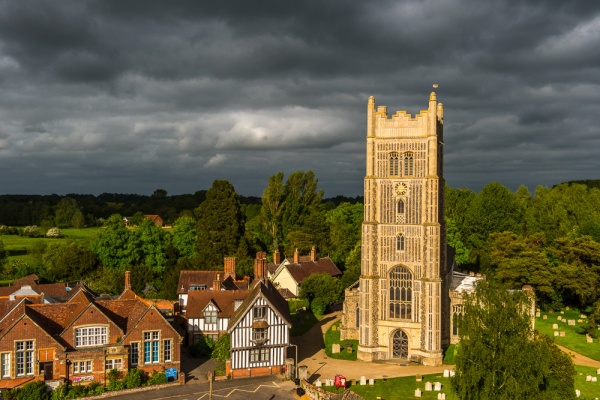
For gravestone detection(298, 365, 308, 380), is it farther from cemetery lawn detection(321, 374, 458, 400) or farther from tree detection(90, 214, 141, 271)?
tree detection(90, 214, 141, 271)

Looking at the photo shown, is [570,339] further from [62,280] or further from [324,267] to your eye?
[62,280]

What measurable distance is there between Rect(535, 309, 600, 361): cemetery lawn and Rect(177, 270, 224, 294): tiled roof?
99.7 ft

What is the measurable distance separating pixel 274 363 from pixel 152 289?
82.6 ft

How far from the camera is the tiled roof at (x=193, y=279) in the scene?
5203cm

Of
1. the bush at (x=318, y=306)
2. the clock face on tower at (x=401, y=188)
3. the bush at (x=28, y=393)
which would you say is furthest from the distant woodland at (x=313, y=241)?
the bush at (x=28, y=393)

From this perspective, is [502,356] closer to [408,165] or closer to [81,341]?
[408,165]

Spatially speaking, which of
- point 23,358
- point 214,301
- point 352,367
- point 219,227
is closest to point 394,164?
point 352,367

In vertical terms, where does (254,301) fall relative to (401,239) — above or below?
below

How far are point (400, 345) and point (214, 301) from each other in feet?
49.4

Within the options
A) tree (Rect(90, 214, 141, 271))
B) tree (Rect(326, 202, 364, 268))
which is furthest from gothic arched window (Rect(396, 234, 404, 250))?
tree (Rect(326, 202, 364, 268))

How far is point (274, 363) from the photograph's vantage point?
126 feet

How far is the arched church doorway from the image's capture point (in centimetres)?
4203

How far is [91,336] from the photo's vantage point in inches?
Result: 1395

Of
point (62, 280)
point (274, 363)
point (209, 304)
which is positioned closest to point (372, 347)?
point (274, 363)
